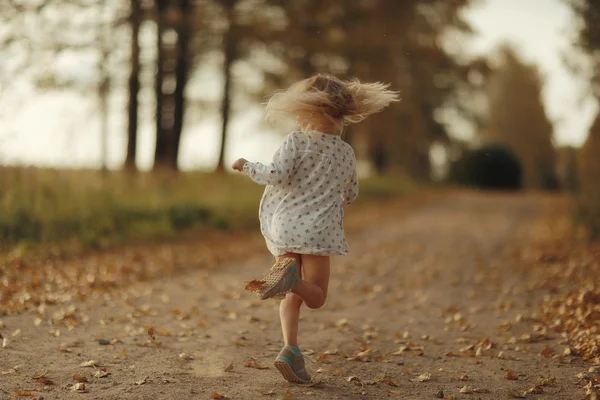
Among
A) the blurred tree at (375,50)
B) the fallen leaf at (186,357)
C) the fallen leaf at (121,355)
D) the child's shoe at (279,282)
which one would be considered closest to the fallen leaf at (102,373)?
the fallen leaf at (121,355)

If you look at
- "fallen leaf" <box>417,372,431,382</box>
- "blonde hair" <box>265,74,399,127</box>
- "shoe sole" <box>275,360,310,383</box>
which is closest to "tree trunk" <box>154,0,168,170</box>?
"blonde hair" <box>265,74,399,127</box>

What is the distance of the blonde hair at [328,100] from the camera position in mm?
4430

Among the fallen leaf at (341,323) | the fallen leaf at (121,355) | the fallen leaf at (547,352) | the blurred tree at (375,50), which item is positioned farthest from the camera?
the blurred tree at (375,50)

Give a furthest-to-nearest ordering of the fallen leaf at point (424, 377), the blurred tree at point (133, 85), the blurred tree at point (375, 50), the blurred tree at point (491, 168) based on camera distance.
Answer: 1. the blurred tree at point (491, 168)
2. the blurred tree at point (375, 50)
3. the blurred tree at point (133, 85)
4. the fallen leaf at point (424, 377)

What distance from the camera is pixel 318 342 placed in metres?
5.72

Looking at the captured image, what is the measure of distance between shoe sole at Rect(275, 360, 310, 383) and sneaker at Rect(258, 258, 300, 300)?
15.6 inches

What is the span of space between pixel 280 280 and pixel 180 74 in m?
14.7

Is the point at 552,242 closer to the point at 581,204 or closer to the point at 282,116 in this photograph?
the point at 581,204

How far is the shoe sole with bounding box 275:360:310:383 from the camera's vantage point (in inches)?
165

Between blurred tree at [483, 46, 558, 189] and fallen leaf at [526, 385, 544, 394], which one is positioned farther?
blurred tree at [483, 46, 558, 189]

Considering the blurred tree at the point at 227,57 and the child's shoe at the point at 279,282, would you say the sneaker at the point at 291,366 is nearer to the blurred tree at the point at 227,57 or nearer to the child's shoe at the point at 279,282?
the child's shoe at the point at 279,282

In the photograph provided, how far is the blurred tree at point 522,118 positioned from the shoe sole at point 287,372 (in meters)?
35.9

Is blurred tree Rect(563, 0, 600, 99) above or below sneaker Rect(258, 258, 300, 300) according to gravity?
above

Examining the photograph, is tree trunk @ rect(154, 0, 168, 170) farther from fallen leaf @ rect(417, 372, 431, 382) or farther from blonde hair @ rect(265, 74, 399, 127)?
fallen leaf @ rect(417, 372, 431, 382)
